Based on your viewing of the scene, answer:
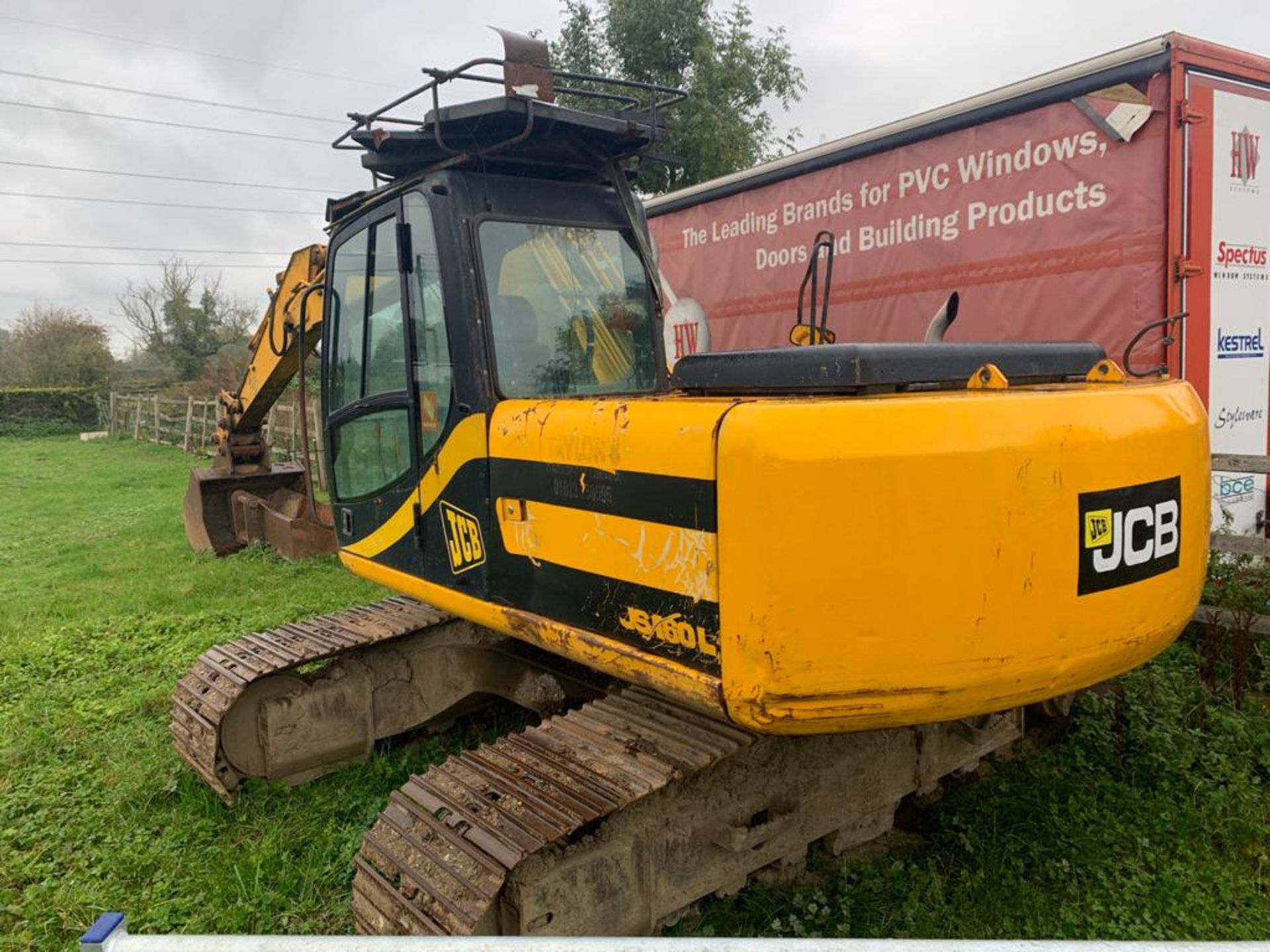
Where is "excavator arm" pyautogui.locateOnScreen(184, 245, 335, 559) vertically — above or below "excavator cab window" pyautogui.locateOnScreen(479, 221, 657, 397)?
below

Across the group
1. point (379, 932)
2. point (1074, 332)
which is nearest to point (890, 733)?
point (379, 932)

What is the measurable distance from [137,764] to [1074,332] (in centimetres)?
500

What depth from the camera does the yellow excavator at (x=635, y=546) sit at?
7.30 feet

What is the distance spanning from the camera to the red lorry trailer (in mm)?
4277

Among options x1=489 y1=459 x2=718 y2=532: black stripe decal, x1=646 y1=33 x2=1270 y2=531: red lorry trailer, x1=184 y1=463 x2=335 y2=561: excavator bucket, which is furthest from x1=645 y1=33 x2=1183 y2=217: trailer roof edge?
x1=184 y1=463 x2=335 y2=561: excavator bucket

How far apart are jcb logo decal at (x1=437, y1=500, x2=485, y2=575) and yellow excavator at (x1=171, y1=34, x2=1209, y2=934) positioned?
0.5 inches

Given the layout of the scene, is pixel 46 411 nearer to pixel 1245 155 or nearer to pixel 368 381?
pixel 368 381

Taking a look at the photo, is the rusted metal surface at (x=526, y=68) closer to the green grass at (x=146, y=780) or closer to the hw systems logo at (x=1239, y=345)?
the green grass at (x=146, y=780)

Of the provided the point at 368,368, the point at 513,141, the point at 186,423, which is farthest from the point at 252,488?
the point at 186,423

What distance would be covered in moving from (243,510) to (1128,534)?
8.21m

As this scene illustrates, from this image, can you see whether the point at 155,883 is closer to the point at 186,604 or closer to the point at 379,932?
the point at 379,932

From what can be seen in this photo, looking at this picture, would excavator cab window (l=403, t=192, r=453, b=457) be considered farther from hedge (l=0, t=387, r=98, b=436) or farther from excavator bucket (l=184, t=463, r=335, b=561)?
hedge (l=0, t=387, r=98, b=436)

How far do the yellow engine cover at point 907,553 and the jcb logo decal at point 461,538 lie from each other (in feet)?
3.90

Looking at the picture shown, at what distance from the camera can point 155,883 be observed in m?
3.60
